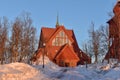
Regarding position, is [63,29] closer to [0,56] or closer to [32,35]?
[32,35]

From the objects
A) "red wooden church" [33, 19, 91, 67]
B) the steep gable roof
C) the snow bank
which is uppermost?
the steep gable roof

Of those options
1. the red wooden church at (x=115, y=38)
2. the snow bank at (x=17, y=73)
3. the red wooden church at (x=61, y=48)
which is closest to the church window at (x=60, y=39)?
the red wooden church at (x=61, y=48)

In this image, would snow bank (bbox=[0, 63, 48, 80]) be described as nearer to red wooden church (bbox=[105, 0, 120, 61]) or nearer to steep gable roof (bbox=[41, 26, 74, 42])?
red wooden church (bbox=[105, 0, 120, 61])

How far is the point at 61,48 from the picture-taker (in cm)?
6041

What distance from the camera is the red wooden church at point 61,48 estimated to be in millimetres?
57719

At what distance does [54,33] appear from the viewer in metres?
62.5

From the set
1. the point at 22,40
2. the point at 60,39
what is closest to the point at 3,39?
the point at 22,40

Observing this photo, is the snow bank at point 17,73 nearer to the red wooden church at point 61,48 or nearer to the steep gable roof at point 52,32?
the red wooden church at point 61,48

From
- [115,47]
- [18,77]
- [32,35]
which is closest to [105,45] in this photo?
[115,47]

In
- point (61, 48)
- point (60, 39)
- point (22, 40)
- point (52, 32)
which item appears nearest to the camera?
point (22, 40)

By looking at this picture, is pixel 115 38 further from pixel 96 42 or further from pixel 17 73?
pixel 17 73

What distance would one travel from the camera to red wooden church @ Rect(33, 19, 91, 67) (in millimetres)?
57719

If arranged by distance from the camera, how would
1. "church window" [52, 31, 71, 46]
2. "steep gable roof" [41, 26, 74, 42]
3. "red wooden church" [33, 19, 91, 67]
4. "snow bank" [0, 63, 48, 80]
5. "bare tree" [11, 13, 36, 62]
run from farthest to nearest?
"church window" [52, 31, 71, 46]
"steep gable roof" [41, 26, 74, 42]
"red wooden church" [33, 19, 91, 67]
"bare tree" [11, 13, 36, 62]
"snow bank" [0, 63, 48, 80]

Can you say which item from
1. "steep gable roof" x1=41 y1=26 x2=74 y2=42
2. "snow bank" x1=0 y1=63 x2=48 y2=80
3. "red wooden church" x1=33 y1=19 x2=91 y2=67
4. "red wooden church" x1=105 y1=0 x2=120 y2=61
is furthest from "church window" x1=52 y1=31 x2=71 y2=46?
"snow bank" x1=0 y1=63 x2=48 y2=80
